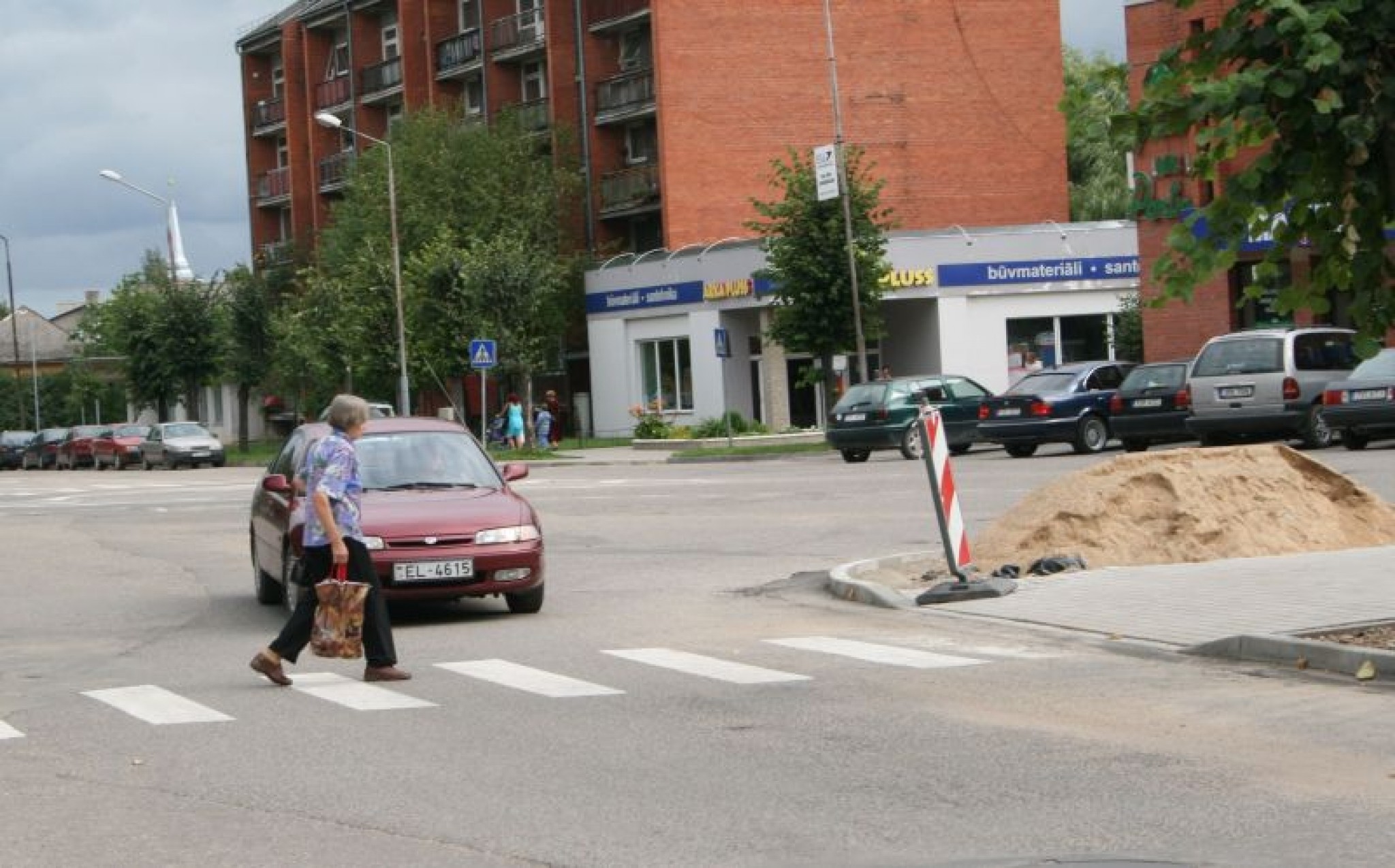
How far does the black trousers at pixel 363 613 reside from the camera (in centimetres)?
1155

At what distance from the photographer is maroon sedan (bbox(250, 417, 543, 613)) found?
14.8 meters

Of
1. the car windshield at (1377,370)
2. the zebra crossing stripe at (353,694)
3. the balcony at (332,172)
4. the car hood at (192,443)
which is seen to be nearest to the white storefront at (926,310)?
the car hood at (192,443)

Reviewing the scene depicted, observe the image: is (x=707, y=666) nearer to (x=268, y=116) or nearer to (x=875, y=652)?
(x=875, y=652)

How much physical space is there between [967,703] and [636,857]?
362cm

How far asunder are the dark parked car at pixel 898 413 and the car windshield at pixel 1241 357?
6.85 m

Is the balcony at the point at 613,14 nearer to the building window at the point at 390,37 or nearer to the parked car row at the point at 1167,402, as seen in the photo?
the building window at the point at 390,37

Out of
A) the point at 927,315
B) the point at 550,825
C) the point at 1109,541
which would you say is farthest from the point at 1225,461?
the point at 927,315

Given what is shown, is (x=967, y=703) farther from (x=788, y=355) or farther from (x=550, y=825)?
(x=788, y=355)

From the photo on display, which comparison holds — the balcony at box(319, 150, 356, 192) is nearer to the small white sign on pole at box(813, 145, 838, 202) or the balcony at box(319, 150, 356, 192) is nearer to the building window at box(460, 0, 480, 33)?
the building window at box(460, 0, 480, 33)

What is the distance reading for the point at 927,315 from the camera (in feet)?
186

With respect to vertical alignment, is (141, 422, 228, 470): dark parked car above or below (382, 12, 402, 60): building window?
below

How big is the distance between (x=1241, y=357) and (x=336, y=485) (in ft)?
74.8

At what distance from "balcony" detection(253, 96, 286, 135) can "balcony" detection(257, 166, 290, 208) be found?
66.5 inches

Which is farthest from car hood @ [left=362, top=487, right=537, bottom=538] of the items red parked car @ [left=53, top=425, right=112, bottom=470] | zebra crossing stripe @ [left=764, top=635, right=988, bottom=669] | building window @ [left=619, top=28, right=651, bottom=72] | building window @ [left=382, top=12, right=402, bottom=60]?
building window @ [left=382, top=12, right=402, bottom=60]
